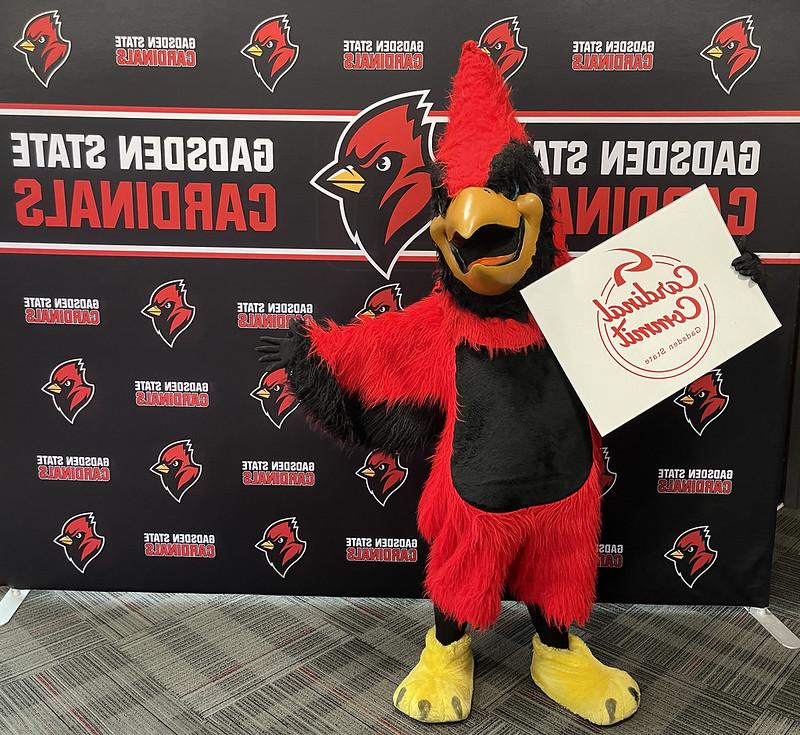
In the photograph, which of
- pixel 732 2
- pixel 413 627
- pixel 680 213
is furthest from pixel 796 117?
pixel 413 627

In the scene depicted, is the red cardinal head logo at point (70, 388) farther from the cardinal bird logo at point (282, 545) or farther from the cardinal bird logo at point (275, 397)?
the cardinal bird logo at point (282, 545)

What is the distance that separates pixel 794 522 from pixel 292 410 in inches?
67.1

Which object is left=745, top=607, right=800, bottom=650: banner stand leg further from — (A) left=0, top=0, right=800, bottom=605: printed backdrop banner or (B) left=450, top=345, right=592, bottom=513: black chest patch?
(B) left=450, top=345, right=592, bottom=513: black chest patch

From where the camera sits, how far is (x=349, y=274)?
170cm

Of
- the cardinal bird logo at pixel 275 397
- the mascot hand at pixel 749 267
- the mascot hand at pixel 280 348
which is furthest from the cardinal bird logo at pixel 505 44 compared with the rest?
the cardinal bird logo at pixel 275 397

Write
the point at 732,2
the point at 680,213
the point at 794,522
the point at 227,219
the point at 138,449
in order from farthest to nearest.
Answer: the point at 794,522 < the point at 138,449 < the point at 227,219 < the point at 732,2 < the point at 680,213

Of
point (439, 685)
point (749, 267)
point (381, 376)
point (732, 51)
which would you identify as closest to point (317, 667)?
point (439, 685)

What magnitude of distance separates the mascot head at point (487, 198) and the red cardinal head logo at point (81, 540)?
123cm

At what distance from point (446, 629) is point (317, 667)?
341 millimetres

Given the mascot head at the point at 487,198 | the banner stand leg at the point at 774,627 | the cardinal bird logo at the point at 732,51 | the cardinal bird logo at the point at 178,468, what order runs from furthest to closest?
the cardinal bird logo at the point at 178,468, the banner stand leg at the point at 774,627, the cardinal bird logo at the point at 732,51, the mascot head at the point at 487,198

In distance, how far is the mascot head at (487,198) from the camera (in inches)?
47.1

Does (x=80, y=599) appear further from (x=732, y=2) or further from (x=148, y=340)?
(x=732, y=2)

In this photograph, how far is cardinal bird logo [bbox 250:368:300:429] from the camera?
1.77 metres

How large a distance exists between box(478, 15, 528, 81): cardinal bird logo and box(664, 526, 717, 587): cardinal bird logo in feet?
4.06
